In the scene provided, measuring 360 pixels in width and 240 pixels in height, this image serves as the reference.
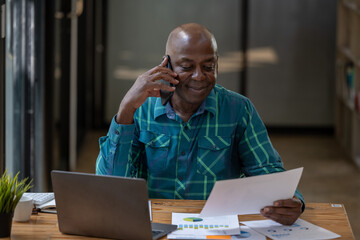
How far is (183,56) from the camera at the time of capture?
7.05 ft

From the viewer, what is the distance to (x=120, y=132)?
7.06ft

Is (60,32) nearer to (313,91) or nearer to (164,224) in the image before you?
(164,224)

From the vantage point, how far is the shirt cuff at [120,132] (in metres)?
2.15

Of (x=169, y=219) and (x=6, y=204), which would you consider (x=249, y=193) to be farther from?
(x=6, y=204)

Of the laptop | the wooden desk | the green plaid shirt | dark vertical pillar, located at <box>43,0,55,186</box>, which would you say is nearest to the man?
the green plaid shirt

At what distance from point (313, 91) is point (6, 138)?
15.1ft

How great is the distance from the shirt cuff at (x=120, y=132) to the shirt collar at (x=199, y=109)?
136 millimetres

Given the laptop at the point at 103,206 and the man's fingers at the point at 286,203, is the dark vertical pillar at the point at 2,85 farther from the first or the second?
the man's fingers at the point at 286,203

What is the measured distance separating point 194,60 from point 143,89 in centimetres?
20

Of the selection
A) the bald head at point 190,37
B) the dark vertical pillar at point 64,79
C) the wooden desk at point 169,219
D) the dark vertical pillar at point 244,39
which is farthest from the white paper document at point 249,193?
the dark vertical pillar at point 244,39

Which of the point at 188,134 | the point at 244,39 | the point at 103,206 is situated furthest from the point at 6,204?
the point at 244,39

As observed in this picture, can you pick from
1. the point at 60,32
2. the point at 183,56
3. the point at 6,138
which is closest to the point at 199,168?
the point at 183,56

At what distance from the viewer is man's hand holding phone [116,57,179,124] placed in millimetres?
2102

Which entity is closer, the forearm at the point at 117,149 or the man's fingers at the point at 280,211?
the man's fingers at the point at 280,211
